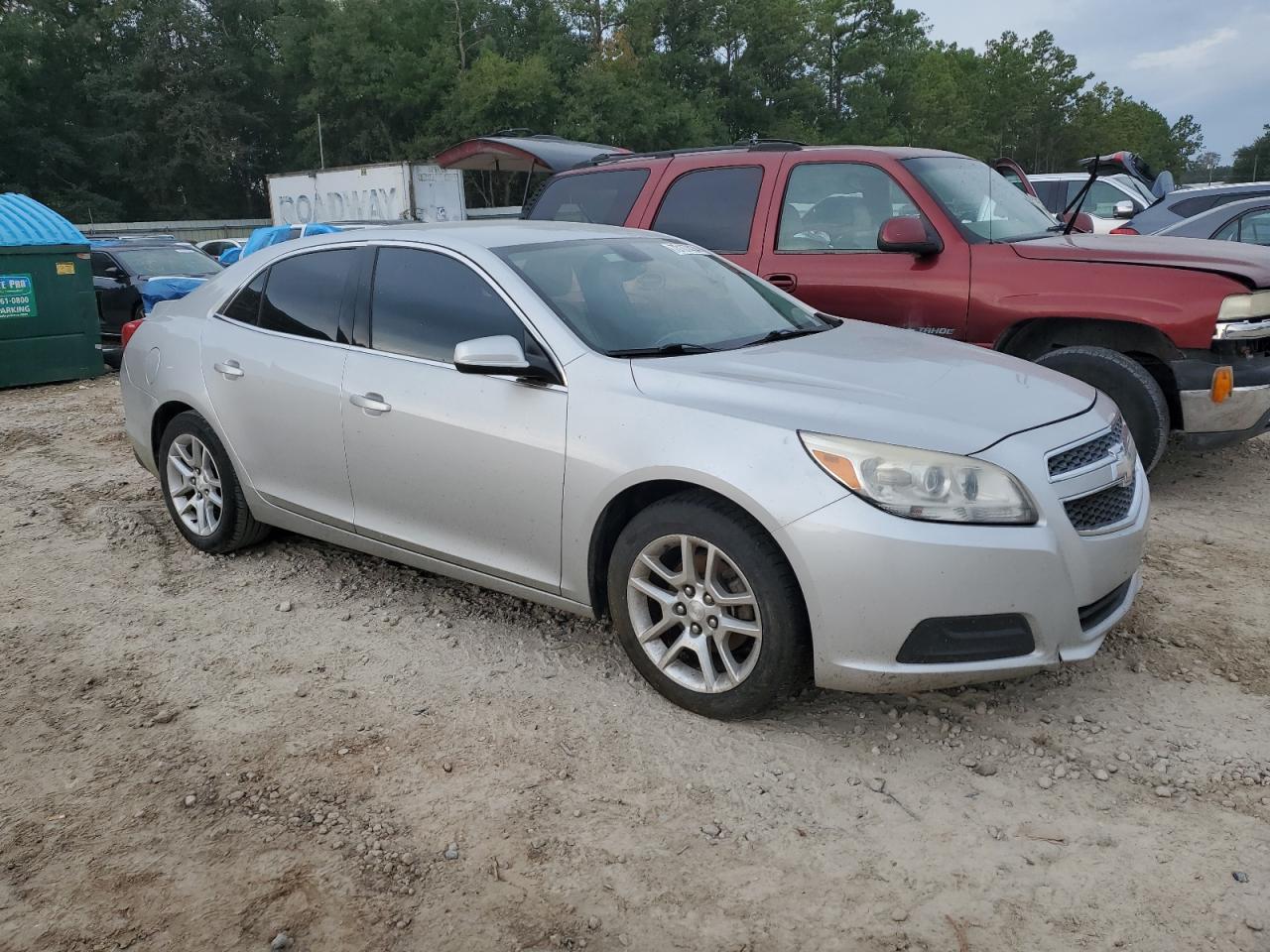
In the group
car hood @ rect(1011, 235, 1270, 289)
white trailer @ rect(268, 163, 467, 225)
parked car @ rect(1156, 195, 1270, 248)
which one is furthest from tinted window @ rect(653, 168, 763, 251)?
white trailer @ rect(268, 163, 467, 225)

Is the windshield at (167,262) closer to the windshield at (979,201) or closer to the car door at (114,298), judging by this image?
the car door at (114,298)

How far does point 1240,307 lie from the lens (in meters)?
5.08

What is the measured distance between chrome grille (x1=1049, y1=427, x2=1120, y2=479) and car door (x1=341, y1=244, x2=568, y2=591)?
1513 millimetres

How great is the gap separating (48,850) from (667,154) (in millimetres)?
5313

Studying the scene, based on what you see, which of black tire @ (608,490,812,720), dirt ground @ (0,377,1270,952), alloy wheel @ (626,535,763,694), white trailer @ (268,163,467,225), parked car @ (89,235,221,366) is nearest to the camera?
dirt ground @ (0,377,1270,952)

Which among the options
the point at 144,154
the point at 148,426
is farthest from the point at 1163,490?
the point at 144,154

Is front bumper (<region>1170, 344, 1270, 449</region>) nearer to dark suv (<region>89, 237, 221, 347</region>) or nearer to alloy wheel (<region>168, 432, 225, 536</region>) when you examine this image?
alloy wheel (<region>168, 432, 225, 536</region>)

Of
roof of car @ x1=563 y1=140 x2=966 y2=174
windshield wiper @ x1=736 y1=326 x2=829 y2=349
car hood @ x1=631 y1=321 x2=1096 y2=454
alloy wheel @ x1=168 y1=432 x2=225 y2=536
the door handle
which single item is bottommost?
alloy wheel @ x1=168 y1=432 x2=225 y2=536

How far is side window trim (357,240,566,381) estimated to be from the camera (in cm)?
365

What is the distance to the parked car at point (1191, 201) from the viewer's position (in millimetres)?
10180

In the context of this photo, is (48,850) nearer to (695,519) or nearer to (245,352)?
(695,519)

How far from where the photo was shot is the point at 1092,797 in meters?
2.91

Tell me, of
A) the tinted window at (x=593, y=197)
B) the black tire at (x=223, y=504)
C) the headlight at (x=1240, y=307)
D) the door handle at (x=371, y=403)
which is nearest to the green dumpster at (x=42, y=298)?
the tinted window at (x=593, y=197)

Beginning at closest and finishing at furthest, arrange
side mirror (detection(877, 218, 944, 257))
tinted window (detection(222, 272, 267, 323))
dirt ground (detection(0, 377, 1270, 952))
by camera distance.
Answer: dirt ground (detection(0, 377, 1270, 952))
tinted window (detection(222, 272, 267, 323))
side mirror (detection(877, 218, 944, 257))
